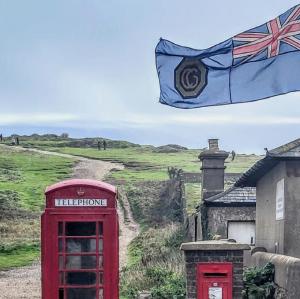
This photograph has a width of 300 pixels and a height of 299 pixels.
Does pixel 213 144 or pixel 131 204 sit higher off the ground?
pixel 213 144

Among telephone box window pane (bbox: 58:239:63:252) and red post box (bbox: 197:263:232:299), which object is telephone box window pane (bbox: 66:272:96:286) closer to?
telephone box window pane (bbox: 58:239:63:252)

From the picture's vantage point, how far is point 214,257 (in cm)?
1273

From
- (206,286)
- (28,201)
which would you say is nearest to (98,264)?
(206,286)

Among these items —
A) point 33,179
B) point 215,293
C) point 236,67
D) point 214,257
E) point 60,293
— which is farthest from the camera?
point 33,179

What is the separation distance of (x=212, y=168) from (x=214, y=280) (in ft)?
49.7

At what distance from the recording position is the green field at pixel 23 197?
33.3 m

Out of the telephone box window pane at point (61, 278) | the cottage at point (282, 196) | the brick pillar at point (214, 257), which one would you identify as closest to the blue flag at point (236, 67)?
the brick pillar at point (214, 257)

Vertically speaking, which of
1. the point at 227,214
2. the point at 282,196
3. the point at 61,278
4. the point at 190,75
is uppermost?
the point at 190,75

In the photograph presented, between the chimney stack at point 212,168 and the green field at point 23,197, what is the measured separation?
743 centimetres

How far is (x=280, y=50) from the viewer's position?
38.9 feet

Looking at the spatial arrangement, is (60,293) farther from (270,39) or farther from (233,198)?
(233,198)

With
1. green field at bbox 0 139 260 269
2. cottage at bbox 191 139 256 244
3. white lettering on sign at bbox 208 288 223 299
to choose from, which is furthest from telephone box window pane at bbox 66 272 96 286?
green field at bbox 0 139 260 269

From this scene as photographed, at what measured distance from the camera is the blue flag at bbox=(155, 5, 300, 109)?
11.8m

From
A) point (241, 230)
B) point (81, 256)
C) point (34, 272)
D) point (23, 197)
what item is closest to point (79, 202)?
point (81, 256)
